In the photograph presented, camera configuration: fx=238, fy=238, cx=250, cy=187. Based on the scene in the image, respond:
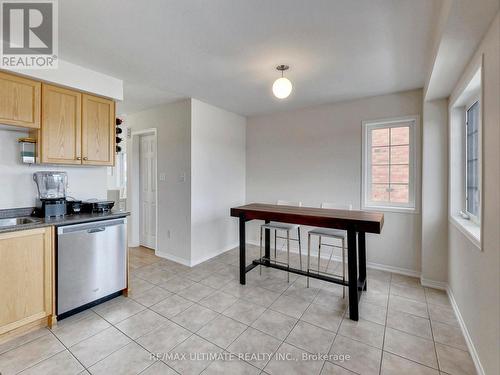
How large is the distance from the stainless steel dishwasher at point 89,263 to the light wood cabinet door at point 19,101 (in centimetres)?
103

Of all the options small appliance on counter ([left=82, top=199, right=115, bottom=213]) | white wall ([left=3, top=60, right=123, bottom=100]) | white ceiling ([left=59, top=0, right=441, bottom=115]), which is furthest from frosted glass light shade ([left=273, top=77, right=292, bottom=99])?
small appliance on counter ([left=82, top=199, right=115, bottom=213])

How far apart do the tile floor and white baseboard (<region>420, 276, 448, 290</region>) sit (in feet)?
0.34

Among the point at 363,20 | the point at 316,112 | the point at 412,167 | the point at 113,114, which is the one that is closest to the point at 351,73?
the point at 363,20

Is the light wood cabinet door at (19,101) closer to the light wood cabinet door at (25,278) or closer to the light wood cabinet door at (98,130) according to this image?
the light wood cabinet door at (98,130)

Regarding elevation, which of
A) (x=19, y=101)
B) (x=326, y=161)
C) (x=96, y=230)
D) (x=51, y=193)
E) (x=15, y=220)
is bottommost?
(x=96, y=230)

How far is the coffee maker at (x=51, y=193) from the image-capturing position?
2.31m

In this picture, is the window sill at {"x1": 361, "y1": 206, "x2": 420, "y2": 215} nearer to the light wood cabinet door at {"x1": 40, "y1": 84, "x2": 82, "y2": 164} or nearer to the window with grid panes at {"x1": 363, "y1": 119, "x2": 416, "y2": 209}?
the window with grid panes at {"x1": 363, "y1": 119, "x2": 416, "y2": 209}

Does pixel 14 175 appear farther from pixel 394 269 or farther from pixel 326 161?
pixel 394 269

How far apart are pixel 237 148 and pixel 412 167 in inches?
111

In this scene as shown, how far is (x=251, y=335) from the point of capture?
79.8 inches

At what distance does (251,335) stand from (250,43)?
2547 millimetres

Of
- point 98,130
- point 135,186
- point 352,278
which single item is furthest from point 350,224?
point 135,186

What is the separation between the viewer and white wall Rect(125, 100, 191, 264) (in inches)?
141

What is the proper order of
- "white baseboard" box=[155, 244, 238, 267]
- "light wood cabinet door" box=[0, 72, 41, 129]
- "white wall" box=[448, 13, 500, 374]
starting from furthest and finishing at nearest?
"white baseboard" box=[155, 244, 238, 267] < "light wood cabinet door" box=[0, 72, 41, 129] < "white wall" box=[448, 13, 500, 374]
